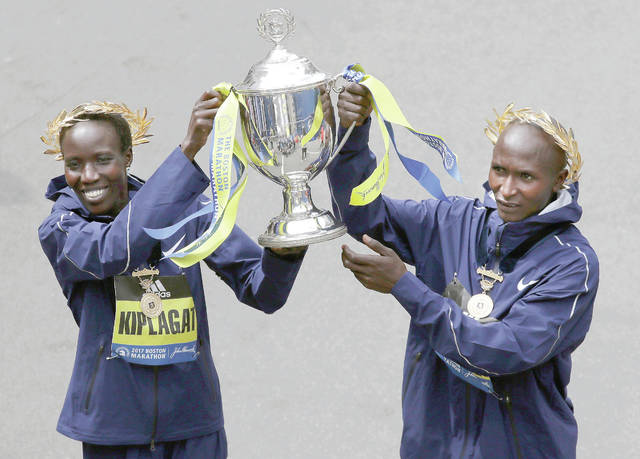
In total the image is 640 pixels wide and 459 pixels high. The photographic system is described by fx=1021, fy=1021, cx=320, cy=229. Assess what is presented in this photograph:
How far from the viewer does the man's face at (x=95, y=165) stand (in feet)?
8.48

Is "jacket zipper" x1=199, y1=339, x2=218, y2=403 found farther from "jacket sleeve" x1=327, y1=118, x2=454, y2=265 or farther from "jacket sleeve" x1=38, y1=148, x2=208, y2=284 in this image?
"jacket sleeve" x1=327, y1=118, x2=454, y2=265

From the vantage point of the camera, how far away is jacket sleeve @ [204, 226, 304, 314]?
2613 mm

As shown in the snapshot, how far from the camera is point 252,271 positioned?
2.70 meters

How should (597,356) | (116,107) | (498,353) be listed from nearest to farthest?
(498,353)
(116,107)
(597,356)

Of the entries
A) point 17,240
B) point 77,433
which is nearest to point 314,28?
point 17,240

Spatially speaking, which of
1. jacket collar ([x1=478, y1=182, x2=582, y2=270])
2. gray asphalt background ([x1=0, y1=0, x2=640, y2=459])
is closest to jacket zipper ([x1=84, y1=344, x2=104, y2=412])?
jacket collar ([x1=478, y1=182, x2=582, y2=270])

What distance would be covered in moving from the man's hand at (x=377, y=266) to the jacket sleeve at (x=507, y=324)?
21 mm

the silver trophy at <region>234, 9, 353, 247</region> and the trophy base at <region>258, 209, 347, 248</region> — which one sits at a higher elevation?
the silver trophy at <region>234, 9, 353, 247</region>

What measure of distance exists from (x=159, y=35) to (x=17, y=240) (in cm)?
144

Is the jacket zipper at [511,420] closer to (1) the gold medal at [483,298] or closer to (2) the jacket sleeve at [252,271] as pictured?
(1) the gold medal at [483,298]

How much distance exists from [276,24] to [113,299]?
2.66 feet

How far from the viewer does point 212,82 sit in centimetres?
552

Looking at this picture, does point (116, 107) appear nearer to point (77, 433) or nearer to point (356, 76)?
point (356, 76)

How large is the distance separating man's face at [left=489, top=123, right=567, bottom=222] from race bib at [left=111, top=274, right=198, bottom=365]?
32.8 inches
